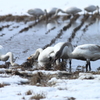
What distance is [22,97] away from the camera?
5.16m

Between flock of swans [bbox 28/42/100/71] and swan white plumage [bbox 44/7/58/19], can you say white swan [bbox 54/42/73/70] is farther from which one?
swan white plumage [bbox 44/7/58/19]

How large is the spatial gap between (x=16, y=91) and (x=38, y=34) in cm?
1412

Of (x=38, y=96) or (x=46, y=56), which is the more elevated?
(x=46, y=56)

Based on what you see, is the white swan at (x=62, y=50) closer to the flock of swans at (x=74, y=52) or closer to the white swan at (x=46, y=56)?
the flock of swans at (x=74, y=52)

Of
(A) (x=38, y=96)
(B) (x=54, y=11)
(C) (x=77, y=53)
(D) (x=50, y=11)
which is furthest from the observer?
(B) (x=54, y=11)

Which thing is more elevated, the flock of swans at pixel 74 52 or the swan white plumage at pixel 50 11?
the swan white plumage at pixel 50 11

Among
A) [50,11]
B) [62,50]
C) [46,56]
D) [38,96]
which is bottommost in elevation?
[38,96]

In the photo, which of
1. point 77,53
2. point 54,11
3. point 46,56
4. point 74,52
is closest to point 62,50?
point 74,52

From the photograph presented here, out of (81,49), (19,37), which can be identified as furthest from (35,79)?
(19,37)

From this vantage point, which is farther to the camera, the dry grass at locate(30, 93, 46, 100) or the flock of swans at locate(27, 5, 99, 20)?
the flock of swans at locate(27, 5, 99, 20)

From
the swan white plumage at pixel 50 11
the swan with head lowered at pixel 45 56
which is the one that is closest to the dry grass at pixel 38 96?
the swan with head lowered at pixel 45 56

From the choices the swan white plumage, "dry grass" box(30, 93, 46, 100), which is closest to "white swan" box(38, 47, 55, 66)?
"dry grass" box(30, 93, 46, 100)

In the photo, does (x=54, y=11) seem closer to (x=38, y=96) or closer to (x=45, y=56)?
(x=45, y=56)

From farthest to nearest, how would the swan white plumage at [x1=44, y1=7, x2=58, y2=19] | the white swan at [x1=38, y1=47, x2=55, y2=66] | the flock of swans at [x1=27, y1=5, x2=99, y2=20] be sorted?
the swan white plumage at [x1=44, y1=7, x2=58, y2=19], the flock of swans at [x1=27, y1=5, x2=99, y2=20], the white swan at [x1=38, y1=47, x2=55, y2=66]
